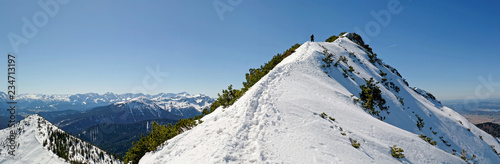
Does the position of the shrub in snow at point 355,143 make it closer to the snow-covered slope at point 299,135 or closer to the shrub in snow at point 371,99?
the snow-covered slope at point 299,135

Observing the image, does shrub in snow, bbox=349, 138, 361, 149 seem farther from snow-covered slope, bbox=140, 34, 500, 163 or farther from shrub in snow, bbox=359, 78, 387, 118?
shrub in snow, bbox=359, 78, 387, 118

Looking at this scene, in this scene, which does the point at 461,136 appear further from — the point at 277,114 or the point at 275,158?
the point at 275,158

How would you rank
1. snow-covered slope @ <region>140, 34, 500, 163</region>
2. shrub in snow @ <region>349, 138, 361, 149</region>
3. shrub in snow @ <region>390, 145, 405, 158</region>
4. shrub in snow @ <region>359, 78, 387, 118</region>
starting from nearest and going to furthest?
snow-covered slope @ <region>140, 34, 500, 163</region> < shrub in snow @ <region>349, 138, 361, 149</region> < shrub in snow @ <region>390, 145, 405, 158</region> < shrub in snow @ <region>359, 78, 387, 118</region>

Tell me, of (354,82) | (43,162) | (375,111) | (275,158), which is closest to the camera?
(275,158)

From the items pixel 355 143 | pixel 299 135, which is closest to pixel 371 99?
pixel 355 143

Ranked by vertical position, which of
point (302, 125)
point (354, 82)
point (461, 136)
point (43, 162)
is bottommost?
point (43, 162)

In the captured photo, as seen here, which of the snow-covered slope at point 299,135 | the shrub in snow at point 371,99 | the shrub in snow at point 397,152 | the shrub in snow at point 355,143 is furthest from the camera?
the shrub in snow at point 371,99

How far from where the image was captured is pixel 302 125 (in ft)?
36.9

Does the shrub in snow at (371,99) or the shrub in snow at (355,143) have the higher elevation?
the shrub in snow at (371,99)

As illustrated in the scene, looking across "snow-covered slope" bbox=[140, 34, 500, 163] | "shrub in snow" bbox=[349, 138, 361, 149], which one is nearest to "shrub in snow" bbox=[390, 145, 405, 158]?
"snow-covered slope" bbox=[140, 34, 500, 163]

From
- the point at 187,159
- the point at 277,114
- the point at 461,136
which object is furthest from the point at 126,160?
the point at 461,136

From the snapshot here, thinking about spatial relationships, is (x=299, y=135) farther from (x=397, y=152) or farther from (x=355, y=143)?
(x=397, y=152)

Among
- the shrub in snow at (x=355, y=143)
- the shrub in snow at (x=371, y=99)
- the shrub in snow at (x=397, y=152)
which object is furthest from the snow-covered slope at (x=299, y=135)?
the shrub in snow at (x=371, y=99)

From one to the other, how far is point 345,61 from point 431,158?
20.2 metres
